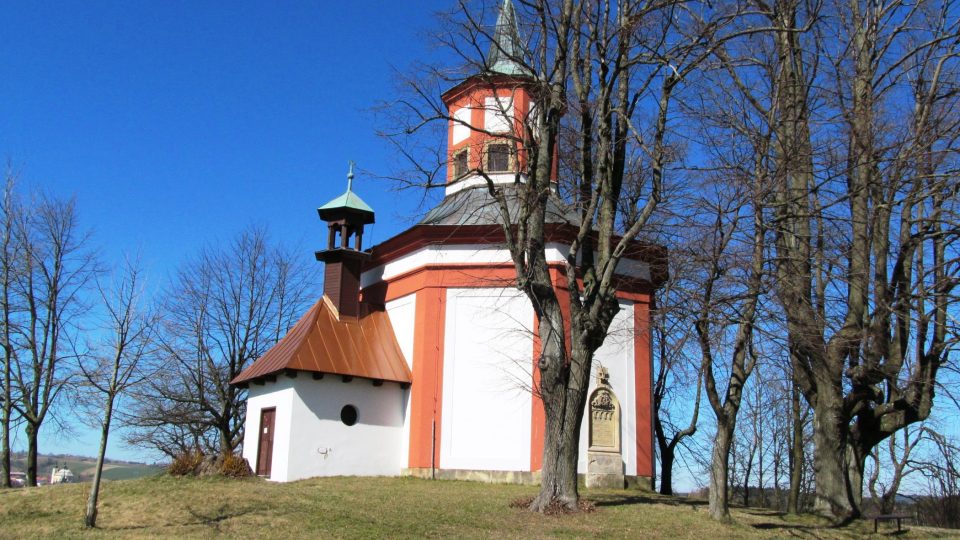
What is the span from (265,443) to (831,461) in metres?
13.5

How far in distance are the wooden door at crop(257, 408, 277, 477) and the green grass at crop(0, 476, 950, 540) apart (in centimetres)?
298

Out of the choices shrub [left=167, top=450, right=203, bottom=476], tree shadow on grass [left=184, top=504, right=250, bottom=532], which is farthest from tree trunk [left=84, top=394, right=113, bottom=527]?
shrub [left=167, top=450, right=203, bottom=476]

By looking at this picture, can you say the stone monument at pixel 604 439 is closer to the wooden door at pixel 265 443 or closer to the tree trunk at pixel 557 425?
the tree trunk at pixel 557 425

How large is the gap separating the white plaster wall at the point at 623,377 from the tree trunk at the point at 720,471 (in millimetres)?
6131

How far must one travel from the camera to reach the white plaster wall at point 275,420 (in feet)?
63.1

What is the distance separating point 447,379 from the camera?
20453mm

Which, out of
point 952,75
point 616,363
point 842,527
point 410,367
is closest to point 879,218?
point 952,75

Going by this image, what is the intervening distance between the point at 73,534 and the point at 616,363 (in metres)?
13.4

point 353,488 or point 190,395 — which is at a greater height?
point 190,395

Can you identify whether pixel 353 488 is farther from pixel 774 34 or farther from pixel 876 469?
pixel 876 469

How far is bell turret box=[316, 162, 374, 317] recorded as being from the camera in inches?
897

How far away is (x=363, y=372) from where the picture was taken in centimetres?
2056

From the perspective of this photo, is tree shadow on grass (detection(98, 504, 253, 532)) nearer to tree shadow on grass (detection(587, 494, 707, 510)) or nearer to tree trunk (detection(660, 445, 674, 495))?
tree shadow on grass (detection(587, 494, 707, 510))

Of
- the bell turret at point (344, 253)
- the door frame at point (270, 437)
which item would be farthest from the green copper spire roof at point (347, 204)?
the door frame at point (270, 437)
